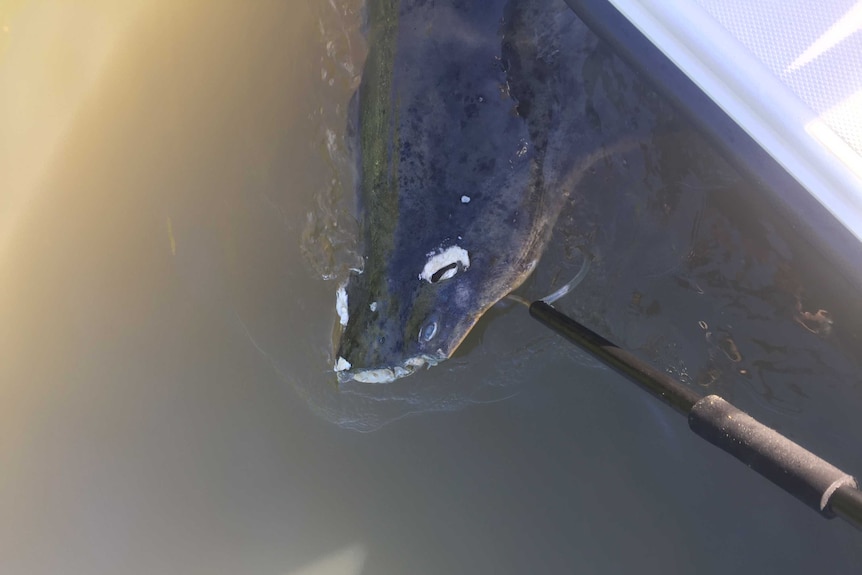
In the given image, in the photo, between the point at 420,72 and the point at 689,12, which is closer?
the point at 689,12

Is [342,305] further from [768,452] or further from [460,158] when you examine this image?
[768,452]

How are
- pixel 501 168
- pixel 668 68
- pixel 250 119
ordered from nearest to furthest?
1. pixel 668 68
2. pixel 501 168
3. pixel 250 119

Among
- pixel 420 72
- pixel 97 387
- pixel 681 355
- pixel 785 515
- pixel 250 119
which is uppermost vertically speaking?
pixel 420 72

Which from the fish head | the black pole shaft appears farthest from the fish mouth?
the black pole shaft

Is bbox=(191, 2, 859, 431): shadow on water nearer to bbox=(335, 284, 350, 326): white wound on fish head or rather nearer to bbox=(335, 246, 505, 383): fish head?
bbox=(335, 284, 350, 326): white wound on fish head

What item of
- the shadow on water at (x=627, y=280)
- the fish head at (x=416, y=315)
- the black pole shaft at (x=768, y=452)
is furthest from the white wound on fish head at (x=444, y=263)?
the black pole shaft at (x=768, y=452)

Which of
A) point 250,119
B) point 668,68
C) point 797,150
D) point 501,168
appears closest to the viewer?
point 797,150

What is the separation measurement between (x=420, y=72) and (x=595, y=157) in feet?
3.00

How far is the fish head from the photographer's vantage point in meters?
2.88

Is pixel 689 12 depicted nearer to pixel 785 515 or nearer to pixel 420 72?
pixel 420 72

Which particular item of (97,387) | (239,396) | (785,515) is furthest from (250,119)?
(785,515)

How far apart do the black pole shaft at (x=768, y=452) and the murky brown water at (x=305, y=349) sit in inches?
33.4

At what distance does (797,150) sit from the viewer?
199 cm

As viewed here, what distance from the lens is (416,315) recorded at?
9.50 feet
